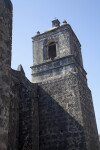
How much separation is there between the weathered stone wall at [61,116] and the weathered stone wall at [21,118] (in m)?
0.74

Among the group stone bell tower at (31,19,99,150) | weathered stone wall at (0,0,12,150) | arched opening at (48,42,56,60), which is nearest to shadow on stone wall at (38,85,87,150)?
stone bell tower at (31,19,99,150)

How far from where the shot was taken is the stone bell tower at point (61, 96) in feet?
30.6

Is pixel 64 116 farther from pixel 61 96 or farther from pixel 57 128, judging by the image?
pixel 61 96

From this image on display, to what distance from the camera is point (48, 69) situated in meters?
11.9

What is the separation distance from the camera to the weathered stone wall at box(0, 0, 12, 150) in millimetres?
2484

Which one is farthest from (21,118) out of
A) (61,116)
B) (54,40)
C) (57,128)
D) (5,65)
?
(54,40)

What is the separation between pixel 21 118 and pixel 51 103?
249cm

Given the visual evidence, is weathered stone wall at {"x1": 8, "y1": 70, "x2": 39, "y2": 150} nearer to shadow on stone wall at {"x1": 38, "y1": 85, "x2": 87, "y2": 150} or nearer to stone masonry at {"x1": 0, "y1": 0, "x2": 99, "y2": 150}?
stone masonry at {"x1": 0, "y1": 0, "x2": 99, "y2": 150}

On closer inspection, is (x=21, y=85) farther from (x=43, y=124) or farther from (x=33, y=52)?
(x=33, y=52)

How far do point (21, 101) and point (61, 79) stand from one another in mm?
3105

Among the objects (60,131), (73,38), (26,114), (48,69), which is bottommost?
(60,131)

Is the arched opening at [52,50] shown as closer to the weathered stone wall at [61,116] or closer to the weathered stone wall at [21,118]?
the weathered stone wall at [61,116]

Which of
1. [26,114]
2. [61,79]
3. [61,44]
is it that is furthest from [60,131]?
[61,44]

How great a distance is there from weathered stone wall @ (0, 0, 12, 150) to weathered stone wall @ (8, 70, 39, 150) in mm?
5639
